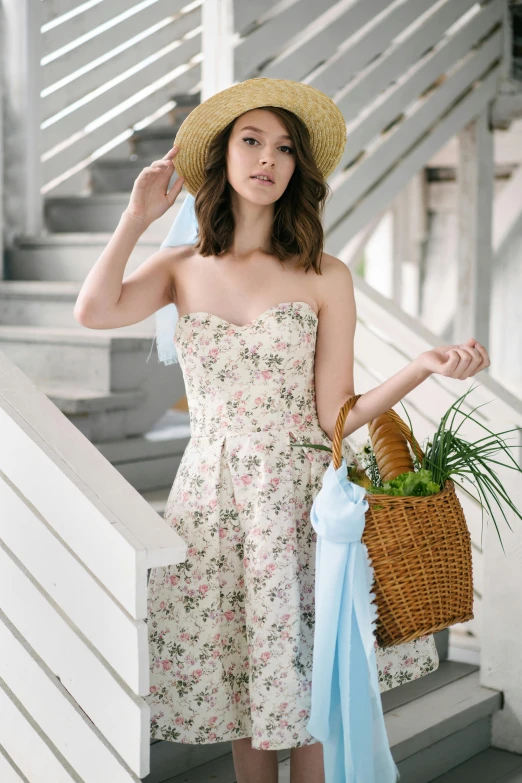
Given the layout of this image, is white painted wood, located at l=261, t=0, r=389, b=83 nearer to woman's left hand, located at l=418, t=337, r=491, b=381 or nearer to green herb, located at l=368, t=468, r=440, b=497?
woman's left hand, located at l=418, t=337, r=491, b=381

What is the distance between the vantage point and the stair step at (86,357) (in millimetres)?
2838

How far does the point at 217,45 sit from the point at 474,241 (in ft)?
7.00

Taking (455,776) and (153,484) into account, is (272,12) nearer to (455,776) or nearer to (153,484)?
(153,484)

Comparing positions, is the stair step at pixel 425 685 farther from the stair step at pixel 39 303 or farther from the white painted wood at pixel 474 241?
the white painted wood at pixel 474 241

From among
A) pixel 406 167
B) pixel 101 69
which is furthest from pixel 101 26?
pixel 406 167

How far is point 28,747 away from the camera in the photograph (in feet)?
5.48

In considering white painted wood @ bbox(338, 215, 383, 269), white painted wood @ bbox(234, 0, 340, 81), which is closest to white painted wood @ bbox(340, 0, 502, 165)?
white painted wood @ bbox(234, 0, 340, 81)

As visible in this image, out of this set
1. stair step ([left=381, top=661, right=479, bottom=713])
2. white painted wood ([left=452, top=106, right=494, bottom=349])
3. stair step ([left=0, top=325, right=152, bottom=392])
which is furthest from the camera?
white painted wood ([left=452, top=106, right=494, bottom=349])

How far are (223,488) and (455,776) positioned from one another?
3.88ft

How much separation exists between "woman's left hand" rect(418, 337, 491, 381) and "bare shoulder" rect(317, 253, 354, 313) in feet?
0.96

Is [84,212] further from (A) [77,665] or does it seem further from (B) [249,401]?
(A) [77,665]

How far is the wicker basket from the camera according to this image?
1.56 meters

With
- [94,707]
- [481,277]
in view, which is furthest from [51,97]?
[94,707]

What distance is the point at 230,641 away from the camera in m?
1.78
